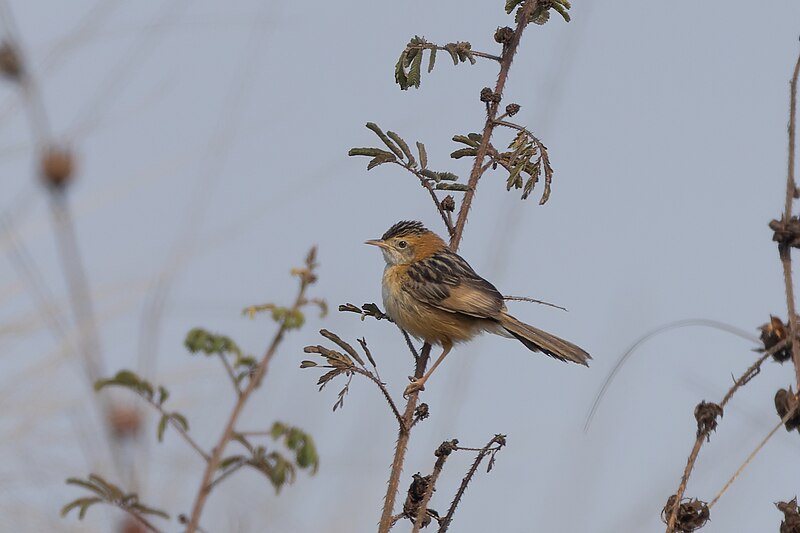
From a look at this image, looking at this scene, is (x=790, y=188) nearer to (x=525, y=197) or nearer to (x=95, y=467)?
(x=525, y=197)

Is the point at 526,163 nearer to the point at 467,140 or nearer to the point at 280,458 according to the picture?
the point at 467,140

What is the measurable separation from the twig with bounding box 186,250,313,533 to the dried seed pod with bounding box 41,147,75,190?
129 centimetres

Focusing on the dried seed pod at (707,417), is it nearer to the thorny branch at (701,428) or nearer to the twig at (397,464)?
the thorny branch at (701,428)

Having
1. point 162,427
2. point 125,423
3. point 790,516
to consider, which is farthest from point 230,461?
point 790,516

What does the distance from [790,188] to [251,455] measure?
2.21 meters

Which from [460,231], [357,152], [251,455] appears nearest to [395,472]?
[460,231]

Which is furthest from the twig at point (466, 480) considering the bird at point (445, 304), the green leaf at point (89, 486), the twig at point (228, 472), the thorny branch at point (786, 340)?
the bird at point (445, 304)

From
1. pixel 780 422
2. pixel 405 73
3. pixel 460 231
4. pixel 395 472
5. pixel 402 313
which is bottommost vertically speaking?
pixel 395 472

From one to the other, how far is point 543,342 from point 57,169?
226 centimetres

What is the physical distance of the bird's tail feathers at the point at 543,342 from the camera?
4.95m

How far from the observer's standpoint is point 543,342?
5.10m

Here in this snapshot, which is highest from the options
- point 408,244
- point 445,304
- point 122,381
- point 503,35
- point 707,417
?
point 408,244

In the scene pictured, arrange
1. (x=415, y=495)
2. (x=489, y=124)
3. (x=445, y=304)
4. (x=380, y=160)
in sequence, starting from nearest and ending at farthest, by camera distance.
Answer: (x=415, y=495), (x=489, y=124), (x=380, y=160), (x=445, y=304)

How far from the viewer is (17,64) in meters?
5.68
